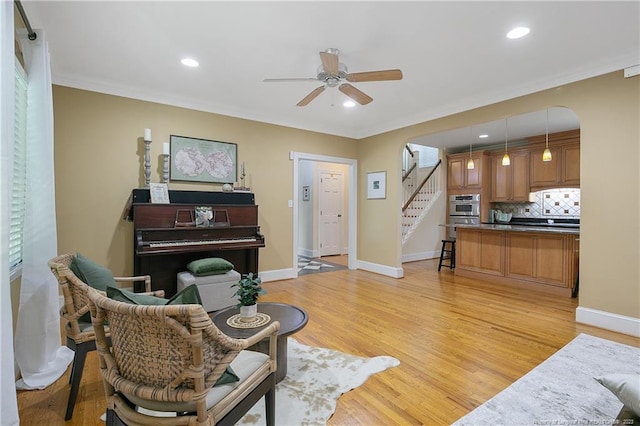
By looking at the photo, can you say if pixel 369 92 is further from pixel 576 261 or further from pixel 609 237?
pixel 576 261

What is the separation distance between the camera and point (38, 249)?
216cm

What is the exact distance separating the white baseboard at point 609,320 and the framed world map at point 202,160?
455cm

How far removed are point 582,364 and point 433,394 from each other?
52.5 inches

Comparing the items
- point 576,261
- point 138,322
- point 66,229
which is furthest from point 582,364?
point 66,229

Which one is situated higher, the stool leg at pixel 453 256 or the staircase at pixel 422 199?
the staircase at pixel 422 199

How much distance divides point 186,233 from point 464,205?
6194 mm

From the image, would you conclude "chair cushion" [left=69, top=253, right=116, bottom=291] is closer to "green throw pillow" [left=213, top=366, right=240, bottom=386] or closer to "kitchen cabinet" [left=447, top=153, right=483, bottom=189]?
"green throw pillow" [left=213, top=366, right=240, bottom=386]

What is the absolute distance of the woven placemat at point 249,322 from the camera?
201cm

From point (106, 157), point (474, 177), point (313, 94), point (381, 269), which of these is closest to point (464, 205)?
point (474, 177)

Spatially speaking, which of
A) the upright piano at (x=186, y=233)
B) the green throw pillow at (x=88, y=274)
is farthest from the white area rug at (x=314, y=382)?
the upright piano at (x=186, y=233)

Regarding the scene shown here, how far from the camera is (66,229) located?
11.8 ft

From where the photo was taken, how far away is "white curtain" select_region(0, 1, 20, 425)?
140 centimetres

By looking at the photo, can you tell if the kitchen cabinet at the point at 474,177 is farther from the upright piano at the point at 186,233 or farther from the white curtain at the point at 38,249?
the white curtain at the point at 38,249

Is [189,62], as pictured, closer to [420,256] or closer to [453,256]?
[453,256]
